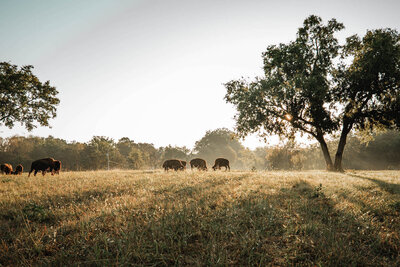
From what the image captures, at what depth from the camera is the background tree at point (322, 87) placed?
50.8 feet

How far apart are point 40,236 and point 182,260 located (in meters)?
2.47

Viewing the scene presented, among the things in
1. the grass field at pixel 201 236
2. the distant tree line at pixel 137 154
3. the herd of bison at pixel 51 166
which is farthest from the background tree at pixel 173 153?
the grass field at pixel 201 236

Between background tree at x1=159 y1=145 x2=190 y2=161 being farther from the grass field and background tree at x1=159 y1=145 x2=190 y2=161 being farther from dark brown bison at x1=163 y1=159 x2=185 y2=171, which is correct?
the grass field

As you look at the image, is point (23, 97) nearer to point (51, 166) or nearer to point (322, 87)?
point (51, 166)

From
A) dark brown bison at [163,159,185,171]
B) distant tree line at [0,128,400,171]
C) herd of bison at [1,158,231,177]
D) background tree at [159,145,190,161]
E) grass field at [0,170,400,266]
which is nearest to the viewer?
grass field at [0,170,400,266]

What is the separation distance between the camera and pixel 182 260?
86.3 inches

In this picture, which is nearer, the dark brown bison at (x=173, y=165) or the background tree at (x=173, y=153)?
the dark brown bison at (x=173, y=165)

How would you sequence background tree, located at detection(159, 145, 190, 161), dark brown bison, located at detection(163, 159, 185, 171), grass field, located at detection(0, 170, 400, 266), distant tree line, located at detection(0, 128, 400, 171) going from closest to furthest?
grass field, located at detection(0, 170, 400, 266)
dark brown bison, located at detection(163, 159, 185, 171)
distant tree line, located at detection(0, 128, 400, 171)
background tree, located at detection(159, 145, 190, 161)

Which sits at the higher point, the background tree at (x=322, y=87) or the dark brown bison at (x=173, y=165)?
the background tree at (x=322, y=87)

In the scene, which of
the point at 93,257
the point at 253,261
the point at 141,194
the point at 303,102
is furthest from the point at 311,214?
the point at 303,102

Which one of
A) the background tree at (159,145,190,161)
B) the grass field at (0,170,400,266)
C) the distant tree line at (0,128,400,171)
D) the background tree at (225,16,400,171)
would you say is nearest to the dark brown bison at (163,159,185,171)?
the background tree at (225,16,400,171)

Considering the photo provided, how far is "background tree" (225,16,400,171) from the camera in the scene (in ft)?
50.8

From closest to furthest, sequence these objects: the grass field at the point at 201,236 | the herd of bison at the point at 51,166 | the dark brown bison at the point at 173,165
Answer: the grass field at the point at 201,236, the herd of bison at the point at 51,166, the dark brown bison at the point at 173,165

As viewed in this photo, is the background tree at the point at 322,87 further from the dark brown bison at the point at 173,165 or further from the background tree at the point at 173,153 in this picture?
the background tree at the point at 173,153
